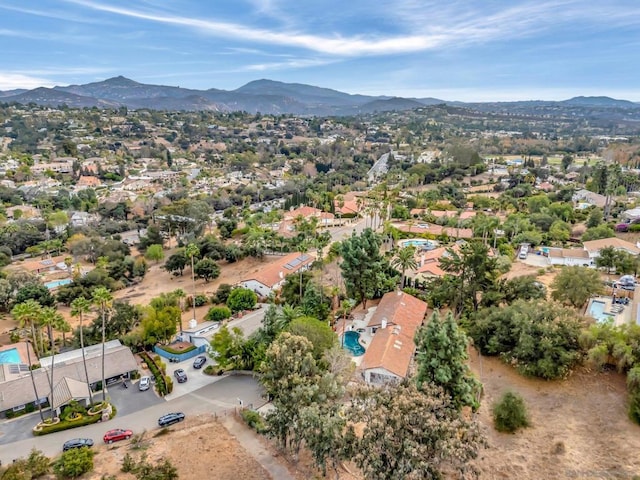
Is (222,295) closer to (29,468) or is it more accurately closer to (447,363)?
(29,468)

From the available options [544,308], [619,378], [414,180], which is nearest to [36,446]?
[544,308]

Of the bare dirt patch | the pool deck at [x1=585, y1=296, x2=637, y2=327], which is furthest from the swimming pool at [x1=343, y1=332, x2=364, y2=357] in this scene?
the pool deck at [x1=585, y1=296, x2=637, y2=327]

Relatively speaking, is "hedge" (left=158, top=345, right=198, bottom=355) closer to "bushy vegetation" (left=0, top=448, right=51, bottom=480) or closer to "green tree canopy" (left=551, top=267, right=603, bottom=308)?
"bushy vegetation" (left=0, top=448, right=51, bottom=480)

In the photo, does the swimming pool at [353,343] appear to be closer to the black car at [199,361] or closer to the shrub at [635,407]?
the black car at [199,361]

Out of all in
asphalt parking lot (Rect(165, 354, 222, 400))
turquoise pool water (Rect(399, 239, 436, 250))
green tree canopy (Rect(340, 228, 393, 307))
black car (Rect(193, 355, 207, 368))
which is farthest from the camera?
turquoise pool water (Rect(399, 239, 436, 250))

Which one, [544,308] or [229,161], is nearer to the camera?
[544,308]

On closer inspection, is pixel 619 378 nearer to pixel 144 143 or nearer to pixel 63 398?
pixel 63 398
